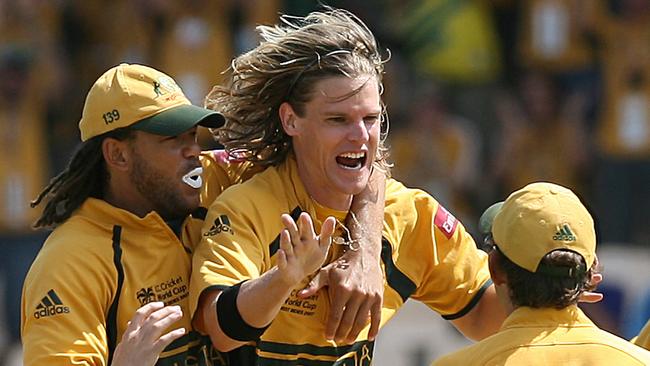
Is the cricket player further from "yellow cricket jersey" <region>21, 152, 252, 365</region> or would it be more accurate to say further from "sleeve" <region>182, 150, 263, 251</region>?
"sleeve" <region>182, 150, 263, 251</region>

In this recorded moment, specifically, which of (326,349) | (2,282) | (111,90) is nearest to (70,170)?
(111,90)

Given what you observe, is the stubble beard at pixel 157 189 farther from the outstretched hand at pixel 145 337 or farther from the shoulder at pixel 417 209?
the shoulder at pixel 417 209

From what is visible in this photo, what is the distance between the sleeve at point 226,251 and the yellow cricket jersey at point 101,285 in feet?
0.37

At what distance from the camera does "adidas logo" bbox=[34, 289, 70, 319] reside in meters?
4.36

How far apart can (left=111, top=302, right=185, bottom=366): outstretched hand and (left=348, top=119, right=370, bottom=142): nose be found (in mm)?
783

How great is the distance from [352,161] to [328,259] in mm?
317

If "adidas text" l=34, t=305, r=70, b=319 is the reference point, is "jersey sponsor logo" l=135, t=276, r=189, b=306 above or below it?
below

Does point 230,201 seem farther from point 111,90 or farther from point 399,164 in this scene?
point 399,164

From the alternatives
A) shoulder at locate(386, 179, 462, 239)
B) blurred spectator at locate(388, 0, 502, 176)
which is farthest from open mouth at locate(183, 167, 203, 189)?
blurred spectator at locate(388, 0, 502, 176)

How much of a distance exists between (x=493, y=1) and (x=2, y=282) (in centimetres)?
388

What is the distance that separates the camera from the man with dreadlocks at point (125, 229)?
14.4 ft

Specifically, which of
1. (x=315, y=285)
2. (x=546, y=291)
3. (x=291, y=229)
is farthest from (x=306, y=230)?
(x=546, y=291)

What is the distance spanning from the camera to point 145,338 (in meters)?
4.17

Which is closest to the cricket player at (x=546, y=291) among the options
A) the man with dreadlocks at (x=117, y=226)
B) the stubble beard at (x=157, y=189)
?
the man with dreadlocks at (x=117, y=226)
